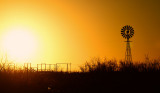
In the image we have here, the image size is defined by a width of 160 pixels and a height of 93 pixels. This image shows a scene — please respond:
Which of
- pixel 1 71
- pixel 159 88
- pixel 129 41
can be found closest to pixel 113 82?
pixel 159 88

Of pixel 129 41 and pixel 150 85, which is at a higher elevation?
pixel 129 41

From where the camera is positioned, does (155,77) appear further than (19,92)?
Yes

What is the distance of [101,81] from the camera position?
15.1m

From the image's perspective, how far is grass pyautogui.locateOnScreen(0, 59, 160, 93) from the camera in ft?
41.0

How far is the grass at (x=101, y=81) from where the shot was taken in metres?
12.5

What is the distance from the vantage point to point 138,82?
14.2 metres

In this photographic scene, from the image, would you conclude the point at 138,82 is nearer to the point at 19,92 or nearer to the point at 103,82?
the point at 103,82

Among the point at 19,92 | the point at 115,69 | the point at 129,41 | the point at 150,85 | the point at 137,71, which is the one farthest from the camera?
the point at 129,41

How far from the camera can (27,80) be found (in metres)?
13.8

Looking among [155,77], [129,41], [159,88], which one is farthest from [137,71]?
[129,41]

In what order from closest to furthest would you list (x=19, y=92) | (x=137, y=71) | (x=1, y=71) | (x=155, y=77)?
(x=19, y=92) < (x=1, y=71) < (x=155, y=77) < (x=137, y=71)

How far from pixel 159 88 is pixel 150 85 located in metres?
0.83

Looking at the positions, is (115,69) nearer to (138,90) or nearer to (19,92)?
(138,90)

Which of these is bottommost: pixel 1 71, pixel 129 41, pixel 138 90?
pixel 138 90
